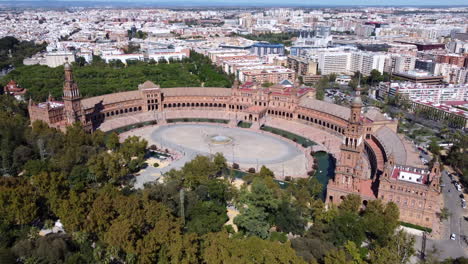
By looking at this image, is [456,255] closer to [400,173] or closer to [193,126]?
[400,173]

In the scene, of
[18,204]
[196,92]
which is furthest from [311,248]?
[196,92]

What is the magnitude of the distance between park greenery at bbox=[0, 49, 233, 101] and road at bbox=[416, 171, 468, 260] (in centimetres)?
8491

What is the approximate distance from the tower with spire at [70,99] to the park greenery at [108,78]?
27.7 m

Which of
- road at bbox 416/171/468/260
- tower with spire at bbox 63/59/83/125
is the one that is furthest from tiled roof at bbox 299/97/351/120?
tower with spire at bbox 63/59/83/125

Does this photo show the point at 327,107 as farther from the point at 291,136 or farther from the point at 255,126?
the point at 255,126

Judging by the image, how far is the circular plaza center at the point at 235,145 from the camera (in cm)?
7075

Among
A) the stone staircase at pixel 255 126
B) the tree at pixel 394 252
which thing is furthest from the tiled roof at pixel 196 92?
the tree at pixel 394 252

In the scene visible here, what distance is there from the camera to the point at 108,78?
12938 centimetres

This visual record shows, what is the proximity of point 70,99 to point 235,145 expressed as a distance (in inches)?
1506

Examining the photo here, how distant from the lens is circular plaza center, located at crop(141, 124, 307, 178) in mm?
70750

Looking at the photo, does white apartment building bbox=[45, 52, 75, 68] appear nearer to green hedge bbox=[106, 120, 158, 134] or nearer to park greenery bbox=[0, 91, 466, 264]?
green hedge bbox=[106, 120, 158, 134]

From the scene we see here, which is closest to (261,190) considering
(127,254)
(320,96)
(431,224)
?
(127,254)

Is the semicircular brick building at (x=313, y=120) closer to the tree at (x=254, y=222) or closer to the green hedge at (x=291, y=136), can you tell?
the green hedge at (x=291, y=136)

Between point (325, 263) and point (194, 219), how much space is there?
17.7m
